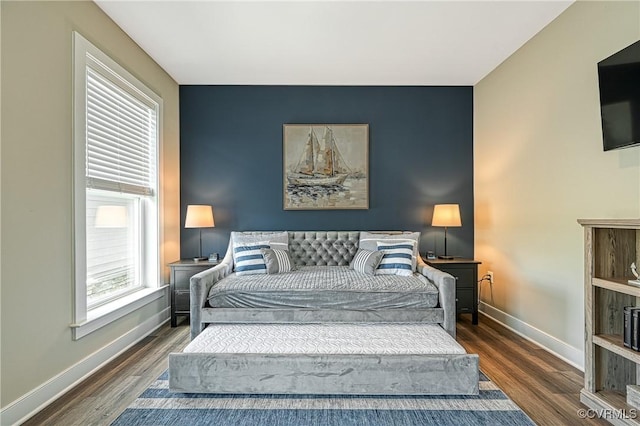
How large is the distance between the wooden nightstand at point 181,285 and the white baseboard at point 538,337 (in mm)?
3204

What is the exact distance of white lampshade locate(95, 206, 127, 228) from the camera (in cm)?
296

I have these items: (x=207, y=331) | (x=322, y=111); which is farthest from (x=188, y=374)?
(x=322, y=111)

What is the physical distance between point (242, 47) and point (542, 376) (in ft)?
12.3

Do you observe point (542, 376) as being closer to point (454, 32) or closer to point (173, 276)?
point (454, 32)

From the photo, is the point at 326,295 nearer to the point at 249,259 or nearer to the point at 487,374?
the point at 249,259

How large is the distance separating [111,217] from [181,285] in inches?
40.9

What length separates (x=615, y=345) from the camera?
2.00 metres

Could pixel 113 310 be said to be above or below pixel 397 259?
below

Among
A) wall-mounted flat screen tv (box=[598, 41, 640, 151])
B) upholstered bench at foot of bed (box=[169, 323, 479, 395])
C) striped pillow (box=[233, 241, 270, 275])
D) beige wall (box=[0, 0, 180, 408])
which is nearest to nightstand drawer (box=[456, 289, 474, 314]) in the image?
upholstered bench at foot of bed (box=[169, 323, 479, 395])

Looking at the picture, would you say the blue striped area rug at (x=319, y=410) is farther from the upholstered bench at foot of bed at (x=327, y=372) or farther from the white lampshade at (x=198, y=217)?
the white lampshade at (x=198, y=217)

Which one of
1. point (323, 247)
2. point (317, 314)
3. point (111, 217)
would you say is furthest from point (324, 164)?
point (111, 217)

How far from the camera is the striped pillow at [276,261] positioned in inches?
139

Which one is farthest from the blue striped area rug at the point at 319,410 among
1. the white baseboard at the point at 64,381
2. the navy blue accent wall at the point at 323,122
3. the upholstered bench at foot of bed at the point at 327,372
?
the navy blue accent wall at the point at 323,122

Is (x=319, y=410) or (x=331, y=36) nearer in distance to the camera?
(x=319, y=410)
